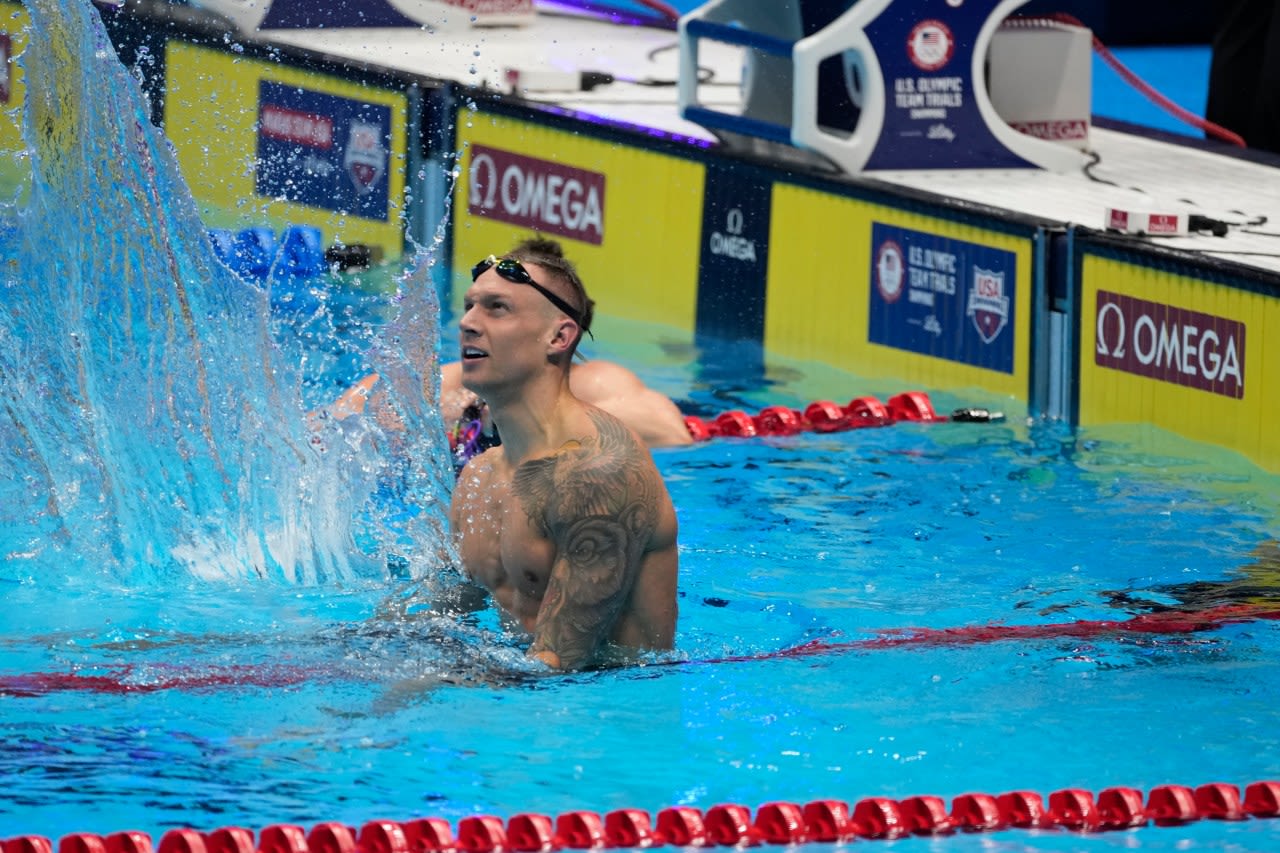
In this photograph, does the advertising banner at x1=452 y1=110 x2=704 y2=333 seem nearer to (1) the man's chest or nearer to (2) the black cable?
(2) the black cable

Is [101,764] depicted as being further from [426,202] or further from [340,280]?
[426,202]

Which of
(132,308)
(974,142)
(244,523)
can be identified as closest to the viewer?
(244,523)

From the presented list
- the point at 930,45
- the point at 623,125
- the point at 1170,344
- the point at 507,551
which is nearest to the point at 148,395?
the point at 507,551

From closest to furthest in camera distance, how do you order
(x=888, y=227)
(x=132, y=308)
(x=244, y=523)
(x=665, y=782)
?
1. (x=665, y=782)
2. (x=244, y=523)
3. (x=132, y=308)
4. (x=888, y=227)

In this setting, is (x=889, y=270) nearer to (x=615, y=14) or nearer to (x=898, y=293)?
(x=898, y=293)

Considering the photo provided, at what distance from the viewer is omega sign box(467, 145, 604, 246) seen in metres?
→ 9.58

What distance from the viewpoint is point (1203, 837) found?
4109 millimetres

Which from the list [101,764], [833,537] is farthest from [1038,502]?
[101,764]

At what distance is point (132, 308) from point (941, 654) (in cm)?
260

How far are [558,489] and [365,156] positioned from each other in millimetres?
5831

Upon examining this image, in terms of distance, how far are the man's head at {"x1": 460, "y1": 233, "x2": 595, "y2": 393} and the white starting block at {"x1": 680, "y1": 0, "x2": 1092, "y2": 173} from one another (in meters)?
4.10

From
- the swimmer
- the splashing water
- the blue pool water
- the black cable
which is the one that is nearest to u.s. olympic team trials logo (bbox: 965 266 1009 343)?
the blue pool water

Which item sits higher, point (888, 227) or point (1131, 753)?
point (888, 227)

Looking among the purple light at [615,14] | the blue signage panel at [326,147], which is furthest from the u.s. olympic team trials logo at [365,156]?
the purple light at [615,14]
